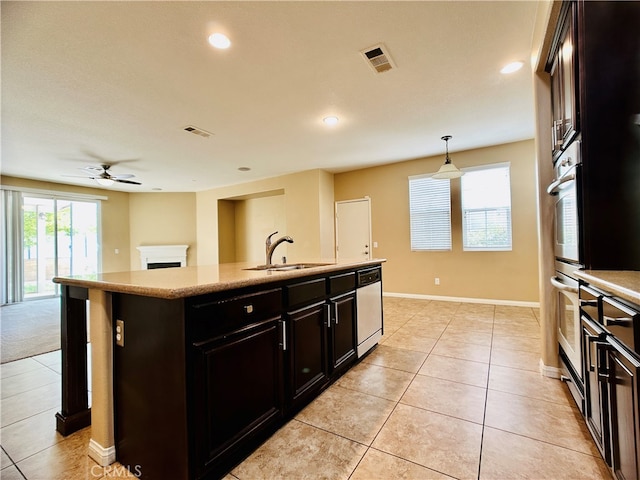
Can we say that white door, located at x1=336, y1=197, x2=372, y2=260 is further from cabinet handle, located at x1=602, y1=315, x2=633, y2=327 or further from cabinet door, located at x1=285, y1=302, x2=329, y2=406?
cabinet handle, located at x1=602, y1=315, x2=633, y2=327

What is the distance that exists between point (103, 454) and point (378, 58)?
324 centimetres

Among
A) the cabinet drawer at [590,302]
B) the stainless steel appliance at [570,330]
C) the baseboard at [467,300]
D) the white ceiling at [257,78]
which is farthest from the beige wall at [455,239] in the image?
the cabinet drawer at [590,302]

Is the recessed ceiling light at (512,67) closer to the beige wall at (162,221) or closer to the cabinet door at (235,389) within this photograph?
the cabinet door at (235,389)

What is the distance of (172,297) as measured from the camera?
110 centimetres

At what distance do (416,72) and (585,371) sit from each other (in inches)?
102

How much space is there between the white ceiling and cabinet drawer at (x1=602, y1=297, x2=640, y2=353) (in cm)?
202


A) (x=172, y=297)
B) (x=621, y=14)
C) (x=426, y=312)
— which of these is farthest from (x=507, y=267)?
(x=172, y=297)

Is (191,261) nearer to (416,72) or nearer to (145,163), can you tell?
(145,163)

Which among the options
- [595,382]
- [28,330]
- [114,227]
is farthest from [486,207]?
[114,227]

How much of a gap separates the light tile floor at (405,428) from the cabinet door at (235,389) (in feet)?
0.61

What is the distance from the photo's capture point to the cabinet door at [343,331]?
7.23ft

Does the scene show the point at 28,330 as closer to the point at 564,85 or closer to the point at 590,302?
the point at 590,302

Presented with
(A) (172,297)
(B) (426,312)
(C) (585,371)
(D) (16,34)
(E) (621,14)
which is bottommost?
(B) (426,312)

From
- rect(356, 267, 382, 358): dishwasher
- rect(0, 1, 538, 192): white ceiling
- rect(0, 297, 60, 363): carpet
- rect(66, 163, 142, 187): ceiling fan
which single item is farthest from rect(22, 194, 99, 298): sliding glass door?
rect(356, 267, 382, 358): dishwasher
